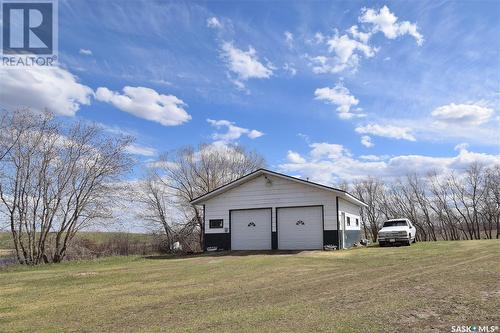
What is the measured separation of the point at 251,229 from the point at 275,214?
1.74 metres

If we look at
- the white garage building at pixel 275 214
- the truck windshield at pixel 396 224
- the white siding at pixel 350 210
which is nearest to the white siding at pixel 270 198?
the white garage building at pixel 275 214

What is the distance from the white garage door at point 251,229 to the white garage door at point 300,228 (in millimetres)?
796

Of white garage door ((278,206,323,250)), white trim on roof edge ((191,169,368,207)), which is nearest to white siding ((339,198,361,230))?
white trim on roof edge ((191,169,368,207))

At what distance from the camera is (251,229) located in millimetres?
24125

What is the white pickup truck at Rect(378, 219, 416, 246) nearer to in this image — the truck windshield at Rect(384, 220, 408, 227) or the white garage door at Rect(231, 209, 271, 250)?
the truck windshield at Rect(384, 220, 408, 227)

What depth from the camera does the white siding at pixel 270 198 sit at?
2262 cm

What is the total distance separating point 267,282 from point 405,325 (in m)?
4.89

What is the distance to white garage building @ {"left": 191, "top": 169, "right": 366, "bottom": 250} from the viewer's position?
74.3 feet

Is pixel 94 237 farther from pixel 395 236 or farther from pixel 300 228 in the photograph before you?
pixel 395 236

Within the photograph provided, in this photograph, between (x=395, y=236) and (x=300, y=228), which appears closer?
(x=300, y=228)

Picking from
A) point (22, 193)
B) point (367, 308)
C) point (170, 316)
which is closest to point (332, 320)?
point (367, 308)

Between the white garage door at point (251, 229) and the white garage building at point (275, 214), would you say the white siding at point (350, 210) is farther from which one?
the white garage door at point (251, 229)

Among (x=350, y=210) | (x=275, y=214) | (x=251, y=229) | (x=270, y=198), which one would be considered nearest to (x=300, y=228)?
(x=275, y=214)

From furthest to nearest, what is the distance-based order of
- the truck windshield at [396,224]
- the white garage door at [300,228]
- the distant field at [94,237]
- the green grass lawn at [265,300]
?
the truck windshield at [396,224] → the white garage door at [300,228] → the distant field at [94,237] → the green grass lawn at [265,300]
